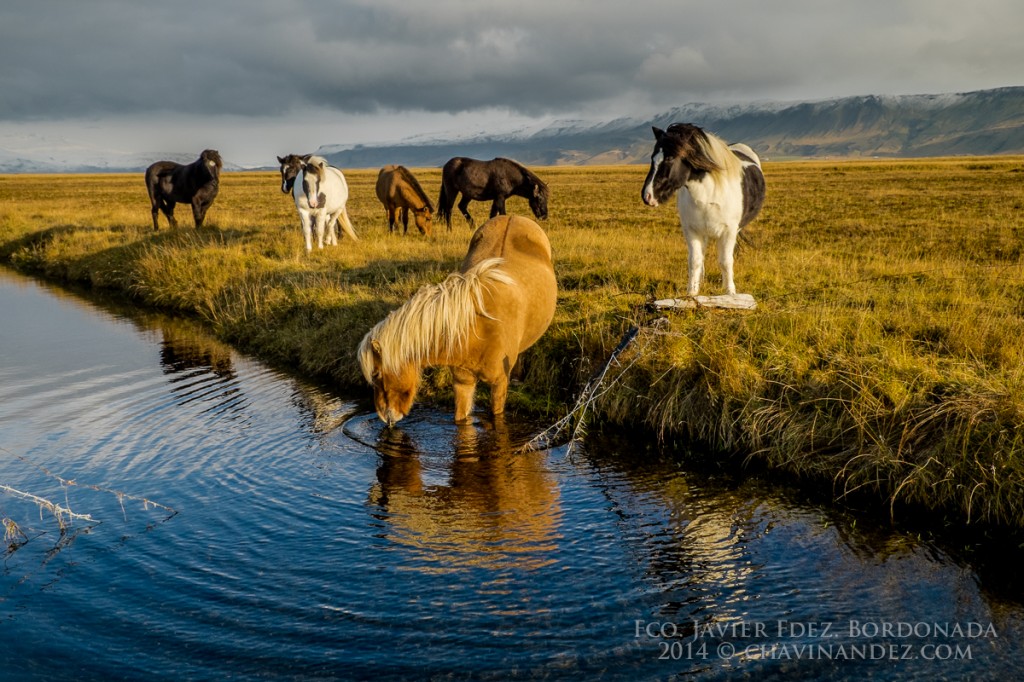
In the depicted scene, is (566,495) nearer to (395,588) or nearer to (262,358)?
(395,588)

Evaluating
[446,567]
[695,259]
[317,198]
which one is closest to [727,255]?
[695,259]

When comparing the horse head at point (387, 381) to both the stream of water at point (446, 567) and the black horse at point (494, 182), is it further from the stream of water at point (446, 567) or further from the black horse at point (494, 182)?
the black horse at point (494, 182)

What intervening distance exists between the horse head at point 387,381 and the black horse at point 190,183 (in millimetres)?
15204

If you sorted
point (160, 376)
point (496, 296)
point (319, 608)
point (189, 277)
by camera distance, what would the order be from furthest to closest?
point (189, 277), point (160, 376), point (496, 296), point (319, 608)

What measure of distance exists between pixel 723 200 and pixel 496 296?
10.5ft

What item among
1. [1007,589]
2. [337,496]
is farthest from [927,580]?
[337,496]

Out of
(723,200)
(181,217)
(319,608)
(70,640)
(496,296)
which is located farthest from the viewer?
(181,217)

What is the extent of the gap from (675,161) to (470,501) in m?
4.41

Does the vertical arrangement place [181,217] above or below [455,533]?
above

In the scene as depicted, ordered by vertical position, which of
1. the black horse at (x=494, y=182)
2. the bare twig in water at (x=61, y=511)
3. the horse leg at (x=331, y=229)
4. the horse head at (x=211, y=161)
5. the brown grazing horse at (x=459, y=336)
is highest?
the horse head at (x=211, y=161)

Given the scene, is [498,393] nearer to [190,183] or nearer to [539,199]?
[539,199]

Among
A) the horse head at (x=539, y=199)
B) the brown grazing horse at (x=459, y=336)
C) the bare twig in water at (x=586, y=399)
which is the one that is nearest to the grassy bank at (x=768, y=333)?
the bare twig in water at (x=586, y=399)

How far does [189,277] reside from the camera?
14.5 m

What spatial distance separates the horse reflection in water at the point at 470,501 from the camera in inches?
206
